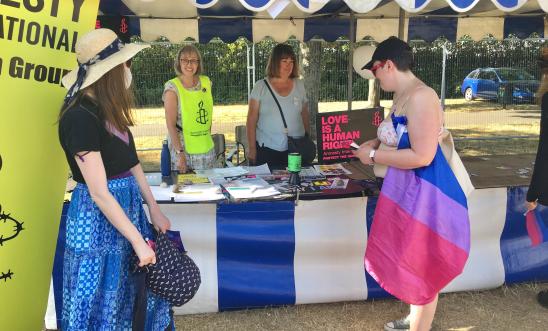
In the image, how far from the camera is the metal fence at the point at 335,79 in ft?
29.4

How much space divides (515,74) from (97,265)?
38.6ft

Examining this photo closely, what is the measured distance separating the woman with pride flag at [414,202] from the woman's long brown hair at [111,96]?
1.12 meters

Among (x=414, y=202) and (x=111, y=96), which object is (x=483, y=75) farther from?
(x=111, y=96)

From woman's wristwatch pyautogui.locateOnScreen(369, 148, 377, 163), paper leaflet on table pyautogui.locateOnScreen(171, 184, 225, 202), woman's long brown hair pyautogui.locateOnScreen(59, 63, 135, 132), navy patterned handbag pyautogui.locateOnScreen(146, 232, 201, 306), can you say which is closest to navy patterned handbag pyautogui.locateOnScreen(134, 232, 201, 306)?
navy patterned handbag pyautogui.locateOnScreen(146, 232, 201, 306)

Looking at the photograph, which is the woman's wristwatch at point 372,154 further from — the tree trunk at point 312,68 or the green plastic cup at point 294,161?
the tree trunk at point 312,68

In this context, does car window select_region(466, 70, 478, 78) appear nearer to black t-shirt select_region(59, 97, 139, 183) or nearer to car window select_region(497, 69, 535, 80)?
car window select_region(497, 69, 535, 80)

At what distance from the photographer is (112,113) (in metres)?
1.72

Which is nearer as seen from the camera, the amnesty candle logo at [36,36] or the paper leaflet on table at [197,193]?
the amnesty candle logo at [36,36]

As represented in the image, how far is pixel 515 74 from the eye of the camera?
11445mm

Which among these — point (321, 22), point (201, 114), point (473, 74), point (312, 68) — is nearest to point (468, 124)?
point (473, 74)

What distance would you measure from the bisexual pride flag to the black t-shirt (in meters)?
1.22

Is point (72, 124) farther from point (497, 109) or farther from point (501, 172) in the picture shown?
point (497, 109)

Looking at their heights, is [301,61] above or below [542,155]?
above

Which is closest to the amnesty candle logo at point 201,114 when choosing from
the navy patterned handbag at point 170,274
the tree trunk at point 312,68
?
the navy patterned handbag at point 170,274
